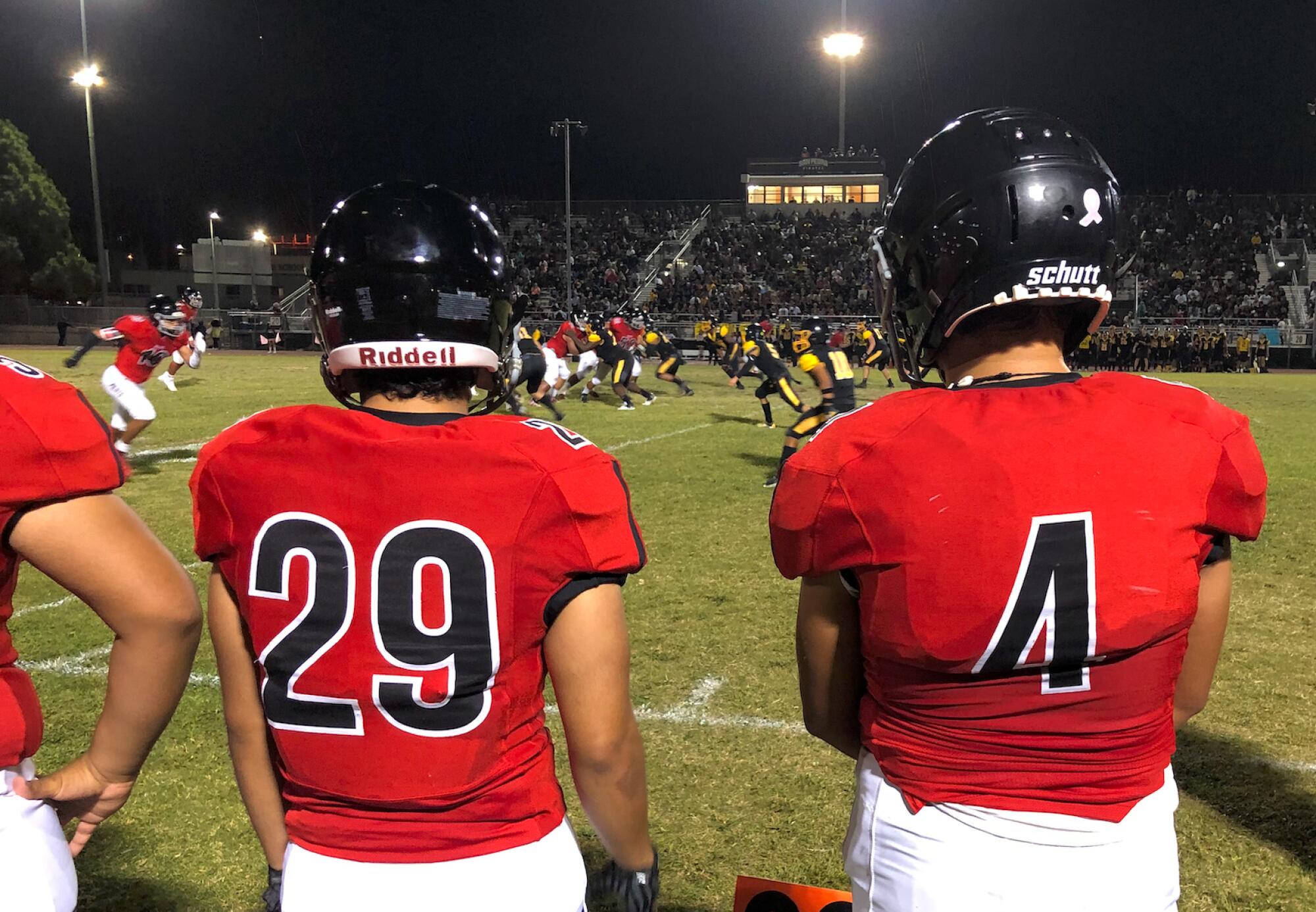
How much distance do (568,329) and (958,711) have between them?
18.3m

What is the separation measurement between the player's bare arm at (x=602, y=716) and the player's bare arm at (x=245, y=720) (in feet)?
1.93

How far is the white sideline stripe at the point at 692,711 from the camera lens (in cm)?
438

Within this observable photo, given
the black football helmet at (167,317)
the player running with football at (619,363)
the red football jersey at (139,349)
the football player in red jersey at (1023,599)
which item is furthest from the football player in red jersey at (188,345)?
the football player in red jersey at (1023,599)

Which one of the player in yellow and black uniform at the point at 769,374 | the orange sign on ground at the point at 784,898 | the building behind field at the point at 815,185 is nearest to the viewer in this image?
the orange sign on ground at the point at 784,898

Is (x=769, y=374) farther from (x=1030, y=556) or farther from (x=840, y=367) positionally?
(x=1030, y=556)

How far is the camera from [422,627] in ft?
5.08

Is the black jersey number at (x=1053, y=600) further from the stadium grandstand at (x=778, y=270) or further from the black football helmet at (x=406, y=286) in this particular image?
the stadium grandstand at (x=778, y=270)

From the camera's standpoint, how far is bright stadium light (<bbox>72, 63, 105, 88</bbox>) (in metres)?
39.5

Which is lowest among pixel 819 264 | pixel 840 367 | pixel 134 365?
pixel 840 367

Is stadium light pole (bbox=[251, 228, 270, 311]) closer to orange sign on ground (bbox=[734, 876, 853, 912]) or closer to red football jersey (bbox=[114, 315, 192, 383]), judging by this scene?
red football jersey (bbox=[114, 315, 192, 383])

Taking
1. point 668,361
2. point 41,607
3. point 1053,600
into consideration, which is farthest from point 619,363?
point 1053,600

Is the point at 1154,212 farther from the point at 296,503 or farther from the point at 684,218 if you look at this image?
the point at 296,503

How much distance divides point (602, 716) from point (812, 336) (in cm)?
1009

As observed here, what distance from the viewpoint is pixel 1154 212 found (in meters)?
48.7
